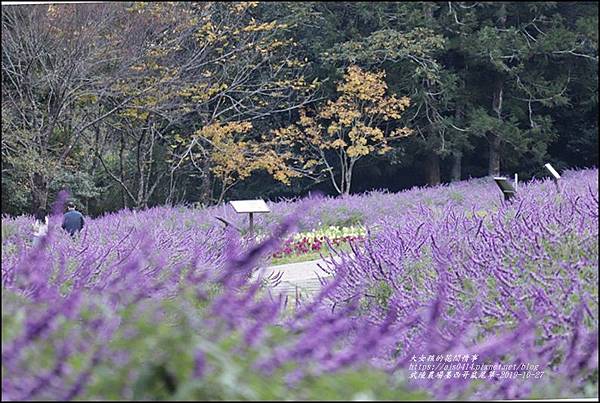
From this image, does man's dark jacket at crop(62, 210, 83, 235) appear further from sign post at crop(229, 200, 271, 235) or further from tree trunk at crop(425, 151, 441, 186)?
tree trunk at crop(425, 151, 441, 186)

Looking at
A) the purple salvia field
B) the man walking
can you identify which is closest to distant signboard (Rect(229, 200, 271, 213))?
the purple salvia field

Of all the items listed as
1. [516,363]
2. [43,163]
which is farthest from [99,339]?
[43,163]

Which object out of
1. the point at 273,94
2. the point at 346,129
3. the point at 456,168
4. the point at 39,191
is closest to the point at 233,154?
the point at 273,94

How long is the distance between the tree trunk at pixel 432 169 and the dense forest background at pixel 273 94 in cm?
6

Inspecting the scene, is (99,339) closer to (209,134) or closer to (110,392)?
(110,392)

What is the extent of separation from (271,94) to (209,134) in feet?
2.87

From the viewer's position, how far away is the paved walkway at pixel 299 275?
5.70 m

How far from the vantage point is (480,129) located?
997 cm

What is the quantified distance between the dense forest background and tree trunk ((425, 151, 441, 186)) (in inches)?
2.2

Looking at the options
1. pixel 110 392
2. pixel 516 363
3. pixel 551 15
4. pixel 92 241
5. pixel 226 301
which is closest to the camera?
pixel 110 392

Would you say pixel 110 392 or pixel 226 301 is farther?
pixel 226 301

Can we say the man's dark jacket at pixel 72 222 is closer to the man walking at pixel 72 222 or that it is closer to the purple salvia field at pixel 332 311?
the man walking at pixel 72 222

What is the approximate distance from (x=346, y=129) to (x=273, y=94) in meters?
1.08

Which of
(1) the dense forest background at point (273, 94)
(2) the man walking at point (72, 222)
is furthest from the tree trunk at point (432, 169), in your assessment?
(2) the man walking at point (72, 222)
